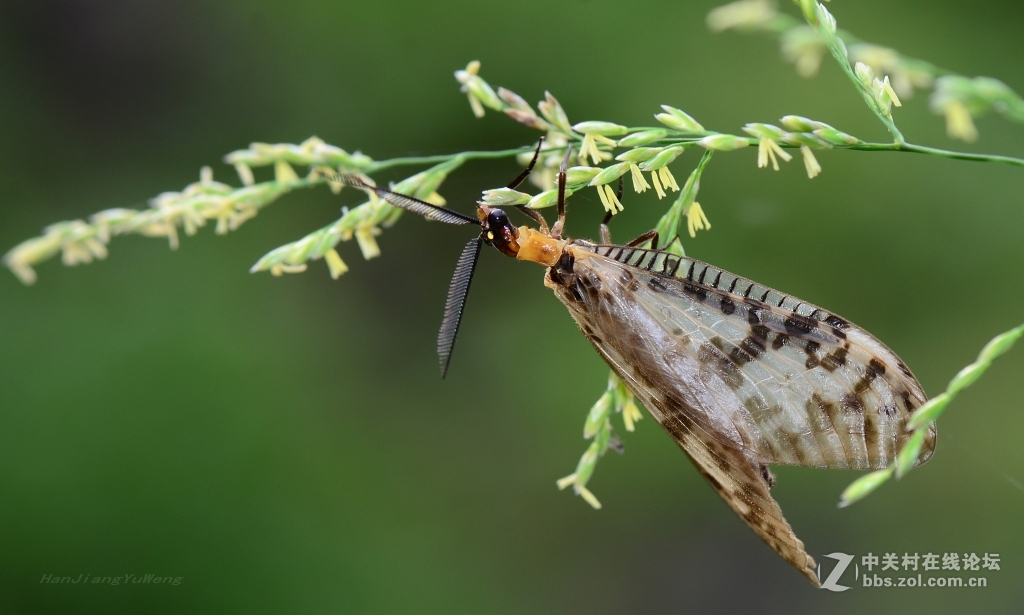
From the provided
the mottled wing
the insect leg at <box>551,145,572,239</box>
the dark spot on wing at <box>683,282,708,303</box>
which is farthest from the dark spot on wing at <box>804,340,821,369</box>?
the insect leg at <box>551,145,572,239</box>

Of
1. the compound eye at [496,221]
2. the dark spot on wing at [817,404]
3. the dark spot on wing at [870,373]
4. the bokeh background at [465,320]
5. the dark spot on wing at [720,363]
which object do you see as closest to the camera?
the dark spot on wing at [870,373]

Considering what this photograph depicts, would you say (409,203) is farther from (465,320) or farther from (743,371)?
(465,320)

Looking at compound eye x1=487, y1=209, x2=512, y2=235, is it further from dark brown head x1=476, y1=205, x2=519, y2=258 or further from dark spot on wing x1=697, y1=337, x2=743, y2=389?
dark spot on wing x1=697, y1=337, x2=743, y2=389

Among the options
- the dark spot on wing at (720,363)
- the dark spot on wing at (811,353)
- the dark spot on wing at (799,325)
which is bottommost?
the dark spot on wing at (720,363)

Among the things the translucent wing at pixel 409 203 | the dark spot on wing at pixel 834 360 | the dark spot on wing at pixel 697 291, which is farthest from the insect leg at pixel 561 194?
the dark spot on wing at pixel 834 360

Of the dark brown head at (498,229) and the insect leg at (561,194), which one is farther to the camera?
the dark brown head at (498,229)

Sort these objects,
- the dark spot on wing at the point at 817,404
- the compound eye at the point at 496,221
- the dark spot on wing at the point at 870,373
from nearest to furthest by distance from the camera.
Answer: the dark spot on wing at the point at 870,373
the dark spot on wing at the point at 817,404
the compound eye at the point at 496,221

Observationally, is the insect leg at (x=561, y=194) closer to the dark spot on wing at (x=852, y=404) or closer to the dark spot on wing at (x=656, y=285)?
the dark spot on wing at (x=656, y=285)
